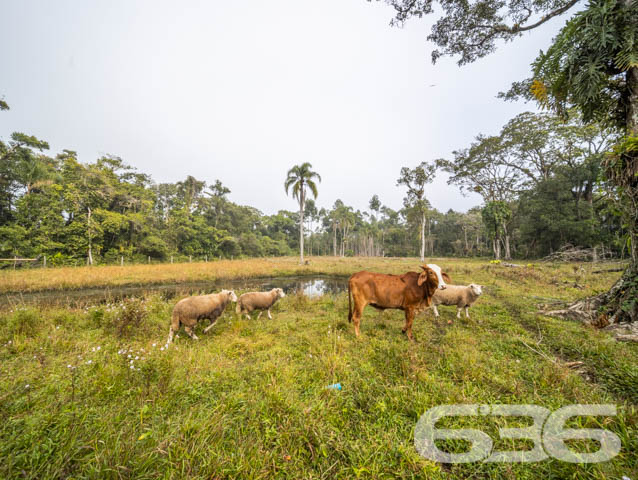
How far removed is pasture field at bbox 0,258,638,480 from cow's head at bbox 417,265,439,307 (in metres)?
0.92

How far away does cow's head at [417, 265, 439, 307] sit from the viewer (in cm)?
471

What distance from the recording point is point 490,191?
30.4 metres

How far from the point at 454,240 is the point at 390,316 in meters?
60.2

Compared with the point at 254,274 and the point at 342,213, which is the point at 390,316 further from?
the point at 342,213

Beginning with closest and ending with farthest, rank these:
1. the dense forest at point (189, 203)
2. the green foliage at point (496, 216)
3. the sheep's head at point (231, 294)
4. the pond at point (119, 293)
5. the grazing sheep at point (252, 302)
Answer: the sheep's head at point (231, 294) < the grazing sheep at point (252, 302) < the pond at point (119, 293) < the dense forest at point (189, 203) < the green foliage at point (496, 216)

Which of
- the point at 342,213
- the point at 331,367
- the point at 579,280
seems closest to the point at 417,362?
the point at 331,367

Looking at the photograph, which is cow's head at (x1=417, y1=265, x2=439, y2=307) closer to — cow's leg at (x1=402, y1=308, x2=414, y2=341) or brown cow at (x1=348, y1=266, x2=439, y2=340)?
brown cow at (x1=348, y1=266, x2=439, y2=340)

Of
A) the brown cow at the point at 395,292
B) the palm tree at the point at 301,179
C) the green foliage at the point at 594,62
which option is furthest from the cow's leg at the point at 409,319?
the palm tree at the point at 301,179

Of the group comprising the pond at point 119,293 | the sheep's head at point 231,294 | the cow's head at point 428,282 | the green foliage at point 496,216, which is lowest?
the pond at point 119,293

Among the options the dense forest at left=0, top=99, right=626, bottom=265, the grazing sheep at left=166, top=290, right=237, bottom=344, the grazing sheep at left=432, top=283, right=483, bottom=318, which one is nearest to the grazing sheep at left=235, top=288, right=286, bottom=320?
the grazing sheep at left=166, top=290, right=237, bottom=344

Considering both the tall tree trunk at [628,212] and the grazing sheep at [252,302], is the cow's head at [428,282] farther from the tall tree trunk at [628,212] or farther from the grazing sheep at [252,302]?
the grazing sheep at [252,302]

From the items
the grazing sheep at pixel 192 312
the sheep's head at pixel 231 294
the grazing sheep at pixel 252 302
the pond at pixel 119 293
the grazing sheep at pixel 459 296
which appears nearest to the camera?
the grazing sheep at pixel 192 312

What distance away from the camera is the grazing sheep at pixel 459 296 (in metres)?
6.27

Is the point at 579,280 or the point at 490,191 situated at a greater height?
the point at 490,191
